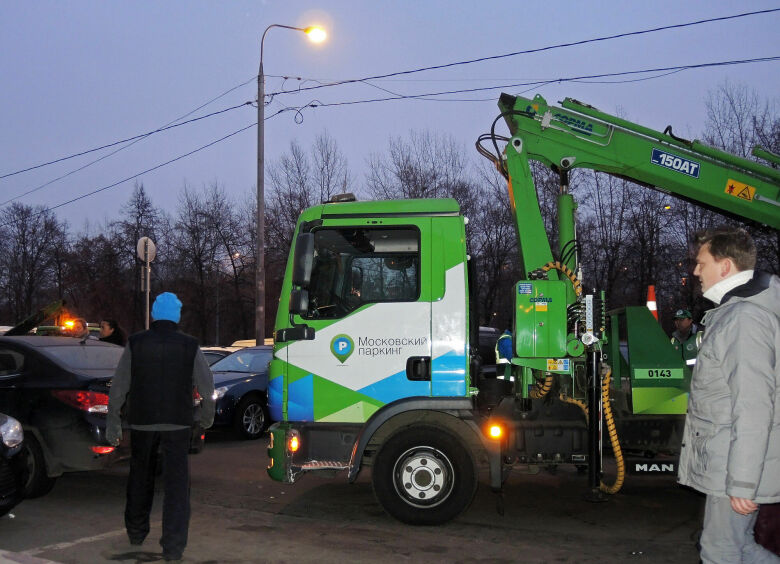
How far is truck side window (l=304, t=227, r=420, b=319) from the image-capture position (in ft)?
21.4

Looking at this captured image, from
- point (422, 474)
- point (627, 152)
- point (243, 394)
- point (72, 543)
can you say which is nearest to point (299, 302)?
point (422, 474)

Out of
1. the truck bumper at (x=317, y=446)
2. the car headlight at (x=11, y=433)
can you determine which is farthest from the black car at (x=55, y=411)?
the truck bumper at (x=317, y=446)

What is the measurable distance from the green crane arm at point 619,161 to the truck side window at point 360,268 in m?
1.16

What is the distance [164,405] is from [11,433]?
1.94m

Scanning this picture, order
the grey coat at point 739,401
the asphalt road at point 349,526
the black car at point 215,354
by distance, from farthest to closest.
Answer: the black car at point 215,354, the asphalt road at point 349,526, the grey coat at point 739,401

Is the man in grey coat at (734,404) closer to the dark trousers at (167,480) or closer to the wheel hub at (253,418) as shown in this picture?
the dark trousers at (167,480)

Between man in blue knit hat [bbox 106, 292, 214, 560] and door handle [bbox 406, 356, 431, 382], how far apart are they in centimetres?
167

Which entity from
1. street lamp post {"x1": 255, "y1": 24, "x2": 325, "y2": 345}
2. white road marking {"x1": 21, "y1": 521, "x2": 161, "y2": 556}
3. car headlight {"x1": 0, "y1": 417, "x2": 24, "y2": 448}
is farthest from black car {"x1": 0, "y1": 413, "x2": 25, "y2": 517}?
street lamp post {"x1": 255, "y1": 24, "x2": 325, "y2": 345}

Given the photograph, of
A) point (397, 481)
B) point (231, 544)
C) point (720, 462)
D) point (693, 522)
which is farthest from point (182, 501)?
point (693, 522)

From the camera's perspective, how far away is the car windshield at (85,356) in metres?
7.86

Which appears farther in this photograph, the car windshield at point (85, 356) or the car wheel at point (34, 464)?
the car windshield at point (85, 356)

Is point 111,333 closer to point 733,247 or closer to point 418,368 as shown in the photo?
point 418,368

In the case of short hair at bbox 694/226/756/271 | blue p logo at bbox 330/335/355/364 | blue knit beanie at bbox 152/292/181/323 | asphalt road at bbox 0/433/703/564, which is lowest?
asphalt road at bbox 0/433/703/564

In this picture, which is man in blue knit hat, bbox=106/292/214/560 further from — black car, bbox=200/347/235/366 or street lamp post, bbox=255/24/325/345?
street lamp post, bbox=255/24/325/345
